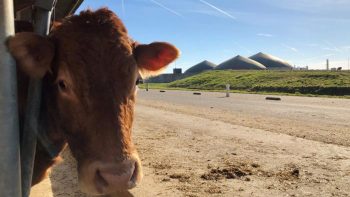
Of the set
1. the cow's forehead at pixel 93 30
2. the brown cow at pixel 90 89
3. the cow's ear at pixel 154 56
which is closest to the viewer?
the brown cow at pixel 90 89

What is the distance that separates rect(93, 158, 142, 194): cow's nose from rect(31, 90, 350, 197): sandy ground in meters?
2.48

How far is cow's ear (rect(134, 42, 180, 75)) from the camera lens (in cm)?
379

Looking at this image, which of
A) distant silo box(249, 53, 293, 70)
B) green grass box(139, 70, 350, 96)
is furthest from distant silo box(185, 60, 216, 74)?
green grass box(139, 70, 350, 96)

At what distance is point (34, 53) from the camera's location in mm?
3184

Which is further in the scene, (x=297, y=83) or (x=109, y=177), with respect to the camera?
(x=297, y=83)

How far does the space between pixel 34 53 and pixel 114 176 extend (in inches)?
45.3

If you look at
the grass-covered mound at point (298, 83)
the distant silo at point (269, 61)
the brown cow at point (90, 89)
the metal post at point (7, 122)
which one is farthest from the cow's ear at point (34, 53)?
the distant silo at point (269, 61)

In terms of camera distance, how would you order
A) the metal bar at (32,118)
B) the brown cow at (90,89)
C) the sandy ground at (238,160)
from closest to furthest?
the brown cow at (90,89) → the metal bar at (32,118) → the sandy ground at (238,160)

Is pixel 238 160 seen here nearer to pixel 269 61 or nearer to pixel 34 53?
pixel 34 53

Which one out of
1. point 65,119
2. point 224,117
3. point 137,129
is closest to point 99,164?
point 65,119

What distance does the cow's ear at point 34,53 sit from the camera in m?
2.99

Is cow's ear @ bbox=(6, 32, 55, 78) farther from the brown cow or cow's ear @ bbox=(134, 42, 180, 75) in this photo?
cow's ear @ bbox=(134, 42, 180, 75)

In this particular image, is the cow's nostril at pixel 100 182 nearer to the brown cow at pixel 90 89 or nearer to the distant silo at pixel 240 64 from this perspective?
the brown cow at pixel 90 89

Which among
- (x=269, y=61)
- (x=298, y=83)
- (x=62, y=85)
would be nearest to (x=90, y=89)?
(x=62, y=85)
